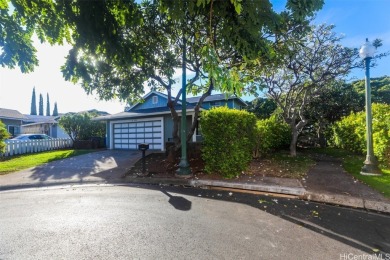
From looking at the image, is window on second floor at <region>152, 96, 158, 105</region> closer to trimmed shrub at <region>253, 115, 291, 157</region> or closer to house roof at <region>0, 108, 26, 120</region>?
trimmed shrub at <region>253, 115, 291, 157</region>

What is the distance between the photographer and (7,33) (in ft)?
17.2

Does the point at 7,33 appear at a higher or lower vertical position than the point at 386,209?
higher

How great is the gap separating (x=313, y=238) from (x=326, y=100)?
52.5 feet

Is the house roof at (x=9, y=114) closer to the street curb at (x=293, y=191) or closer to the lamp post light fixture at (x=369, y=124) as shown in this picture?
the street curb at (x=293, y=191)

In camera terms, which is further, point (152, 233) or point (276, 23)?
point (276, 23)

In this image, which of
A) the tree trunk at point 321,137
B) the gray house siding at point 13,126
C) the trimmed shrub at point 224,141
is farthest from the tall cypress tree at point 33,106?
the tree trunk at point 321,137

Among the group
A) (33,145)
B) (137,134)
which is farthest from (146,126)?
(33,145)

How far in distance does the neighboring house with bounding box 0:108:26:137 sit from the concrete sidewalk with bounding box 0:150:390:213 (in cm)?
2251

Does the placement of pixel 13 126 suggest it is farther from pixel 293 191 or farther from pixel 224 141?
pixel 293 191

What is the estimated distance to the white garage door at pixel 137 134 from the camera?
49.3 feet

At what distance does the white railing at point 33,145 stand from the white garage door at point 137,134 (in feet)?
15.4

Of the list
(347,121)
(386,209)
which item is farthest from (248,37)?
(347,121)

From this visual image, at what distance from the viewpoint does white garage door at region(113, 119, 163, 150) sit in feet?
49.3

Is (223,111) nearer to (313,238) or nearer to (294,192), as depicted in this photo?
(294,192)
